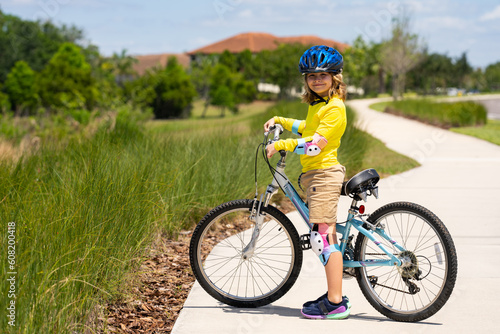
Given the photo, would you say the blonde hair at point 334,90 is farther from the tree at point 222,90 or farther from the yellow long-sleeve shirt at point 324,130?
the tree at point 222,90

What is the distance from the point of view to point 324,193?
13.0 ft

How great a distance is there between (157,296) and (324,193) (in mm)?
1642

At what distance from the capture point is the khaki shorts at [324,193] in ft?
13.0

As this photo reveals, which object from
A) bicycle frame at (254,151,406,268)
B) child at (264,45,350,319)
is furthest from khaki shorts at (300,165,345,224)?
bicycle frame at (254,151,406,268)

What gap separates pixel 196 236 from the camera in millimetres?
4258

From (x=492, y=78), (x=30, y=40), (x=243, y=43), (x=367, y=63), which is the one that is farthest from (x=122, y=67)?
(x=492, y=78)

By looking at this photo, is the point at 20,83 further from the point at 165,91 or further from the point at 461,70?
the point at 461,70

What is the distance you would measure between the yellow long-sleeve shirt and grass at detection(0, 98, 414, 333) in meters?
1.41

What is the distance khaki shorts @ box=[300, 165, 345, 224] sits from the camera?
395cm

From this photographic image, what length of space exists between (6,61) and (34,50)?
4486 millimetres

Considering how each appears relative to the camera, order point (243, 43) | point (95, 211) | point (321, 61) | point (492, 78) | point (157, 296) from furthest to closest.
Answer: point (492, 78), point (243, 43), point (157, 296), point (95, 211), point (321, 61)

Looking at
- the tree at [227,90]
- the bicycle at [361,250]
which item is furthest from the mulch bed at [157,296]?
the tree at [227,90]

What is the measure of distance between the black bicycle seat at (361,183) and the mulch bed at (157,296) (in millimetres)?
1516

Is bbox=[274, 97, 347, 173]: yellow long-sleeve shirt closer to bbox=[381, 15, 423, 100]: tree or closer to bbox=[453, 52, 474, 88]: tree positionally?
bbox=[381, 15, 423, 100]: tree
